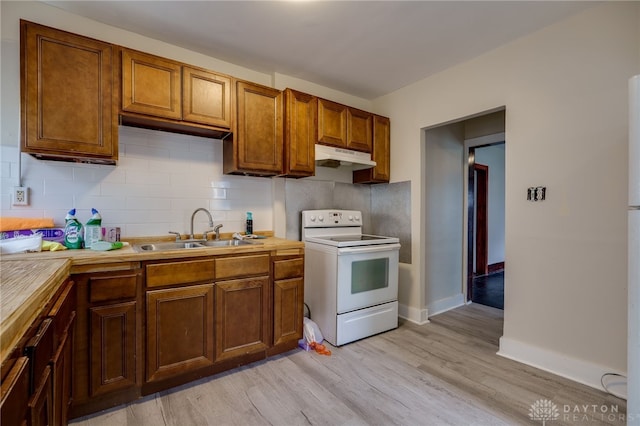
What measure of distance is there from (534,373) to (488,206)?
3.62 metres

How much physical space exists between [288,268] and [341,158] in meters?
1.22

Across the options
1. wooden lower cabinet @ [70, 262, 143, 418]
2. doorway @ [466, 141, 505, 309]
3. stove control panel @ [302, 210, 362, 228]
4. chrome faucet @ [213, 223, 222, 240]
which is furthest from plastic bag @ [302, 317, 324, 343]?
doorway @ [466, 141, 505, 309]

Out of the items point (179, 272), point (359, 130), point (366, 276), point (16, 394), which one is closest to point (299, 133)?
point (359, 130)

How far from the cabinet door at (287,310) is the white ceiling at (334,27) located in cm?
189

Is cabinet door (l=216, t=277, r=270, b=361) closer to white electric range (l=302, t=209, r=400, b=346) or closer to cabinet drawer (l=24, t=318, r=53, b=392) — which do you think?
white electric range (l=302, t=209, r=400, b=346)

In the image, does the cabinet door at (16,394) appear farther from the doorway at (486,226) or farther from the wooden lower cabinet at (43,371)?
the doorway at (486,226)

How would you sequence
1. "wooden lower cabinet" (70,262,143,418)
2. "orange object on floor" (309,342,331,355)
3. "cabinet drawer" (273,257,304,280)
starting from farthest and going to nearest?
"orange object on floor" (309,342,331,355)
"cabinet drawer" (273,257,304,280)
"wooden lower cabinet" (70,262,143,418)

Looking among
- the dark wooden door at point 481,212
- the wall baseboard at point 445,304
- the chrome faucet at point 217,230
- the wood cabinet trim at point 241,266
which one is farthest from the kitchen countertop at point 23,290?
the dark wooden door at point 481,212

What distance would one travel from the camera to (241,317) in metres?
2.08

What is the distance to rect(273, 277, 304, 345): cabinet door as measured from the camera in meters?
2.25

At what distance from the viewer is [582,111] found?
6.60 ft

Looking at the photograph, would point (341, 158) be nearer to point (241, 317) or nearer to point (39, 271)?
point (241, 317)

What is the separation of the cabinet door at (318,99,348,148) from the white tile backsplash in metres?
0.73

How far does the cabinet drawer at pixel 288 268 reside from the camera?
2.25m
